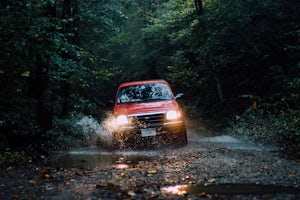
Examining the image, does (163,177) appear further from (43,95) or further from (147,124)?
(43,95)

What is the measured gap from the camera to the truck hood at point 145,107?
10.7 m

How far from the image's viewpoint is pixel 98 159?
9.02 metres

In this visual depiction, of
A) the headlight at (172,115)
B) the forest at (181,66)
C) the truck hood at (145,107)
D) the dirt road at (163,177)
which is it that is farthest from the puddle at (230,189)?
the truck hood at (145,107)

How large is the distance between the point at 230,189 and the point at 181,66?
1653cm

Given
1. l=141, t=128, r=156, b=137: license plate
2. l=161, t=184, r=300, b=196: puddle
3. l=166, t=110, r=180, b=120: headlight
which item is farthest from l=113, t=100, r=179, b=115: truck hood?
l=161, t=184, r=300, b=196: puddle

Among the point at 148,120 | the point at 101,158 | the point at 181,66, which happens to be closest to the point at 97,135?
the point at 148,120

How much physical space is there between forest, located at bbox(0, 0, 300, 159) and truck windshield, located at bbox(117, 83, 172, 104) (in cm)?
69

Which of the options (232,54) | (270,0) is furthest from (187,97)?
(270,0)

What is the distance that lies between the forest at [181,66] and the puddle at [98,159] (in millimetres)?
972

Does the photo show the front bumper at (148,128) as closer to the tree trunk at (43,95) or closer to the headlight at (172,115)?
the headlight at (172,115)

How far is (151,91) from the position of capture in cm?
1215

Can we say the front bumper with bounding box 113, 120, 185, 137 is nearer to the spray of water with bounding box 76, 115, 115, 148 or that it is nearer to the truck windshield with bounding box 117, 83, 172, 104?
the truck windshield with bounding box 117, 83, 172, 104

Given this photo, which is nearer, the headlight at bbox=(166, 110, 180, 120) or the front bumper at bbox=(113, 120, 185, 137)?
the front bumper at bbox=(113, 120, 185, 137)

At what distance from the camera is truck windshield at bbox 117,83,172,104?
1186cm
